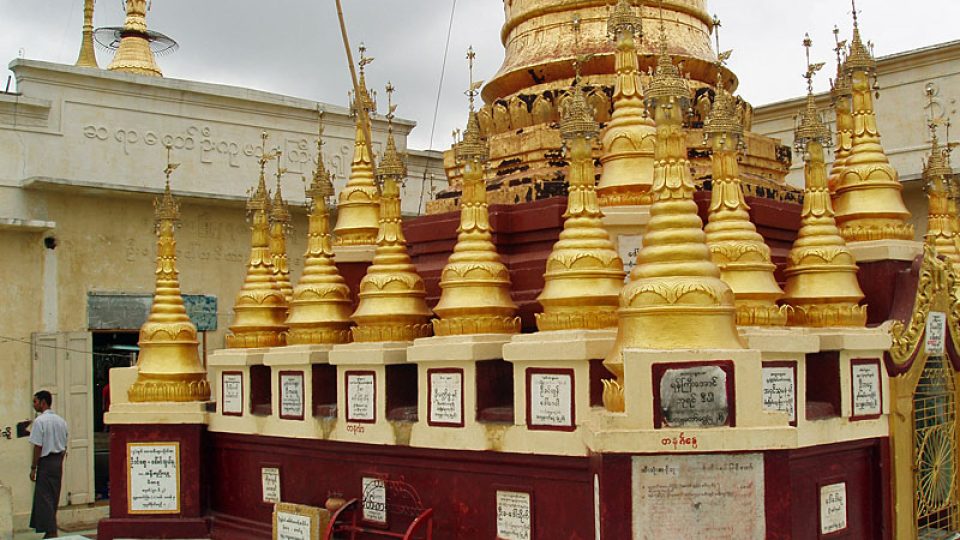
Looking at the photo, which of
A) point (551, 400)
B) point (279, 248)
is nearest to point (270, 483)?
point (279, 248)

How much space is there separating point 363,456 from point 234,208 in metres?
10.3

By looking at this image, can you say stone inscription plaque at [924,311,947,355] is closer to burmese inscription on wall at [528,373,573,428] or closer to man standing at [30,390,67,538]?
burmese inscription on wall at [528,373,573,428]

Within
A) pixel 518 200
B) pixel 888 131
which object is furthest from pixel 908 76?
pixel 518 200

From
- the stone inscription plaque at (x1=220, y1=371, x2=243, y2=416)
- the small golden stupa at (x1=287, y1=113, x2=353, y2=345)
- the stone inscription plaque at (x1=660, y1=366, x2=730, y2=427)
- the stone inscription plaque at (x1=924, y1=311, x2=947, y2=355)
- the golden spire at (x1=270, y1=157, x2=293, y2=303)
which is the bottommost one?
the stone inscription plaque at (x1=220, y1=371, x2=243, y2=416)

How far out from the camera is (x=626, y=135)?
9.15 metres

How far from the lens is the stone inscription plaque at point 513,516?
7.84 metres

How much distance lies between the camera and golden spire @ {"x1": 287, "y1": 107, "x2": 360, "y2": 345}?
10203 mm

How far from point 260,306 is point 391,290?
2391 mm

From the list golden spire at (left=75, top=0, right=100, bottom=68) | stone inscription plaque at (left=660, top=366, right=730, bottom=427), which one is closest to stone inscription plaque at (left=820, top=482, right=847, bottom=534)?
stone inscription plaque at (left=660, top=366, right=730, bottom=427)

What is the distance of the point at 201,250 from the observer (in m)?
18.3

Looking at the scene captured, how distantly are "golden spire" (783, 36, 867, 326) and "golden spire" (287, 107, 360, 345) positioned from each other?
416 centimetres

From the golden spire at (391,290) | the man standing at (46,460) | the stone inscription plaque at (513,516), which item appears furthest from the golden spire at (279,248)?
the stone inscription plaque at (513,516)

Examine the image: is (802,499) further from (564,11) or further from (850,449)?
(564,11)

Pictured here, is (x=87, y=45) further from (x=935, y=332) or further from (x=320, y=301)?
(x=935, y=332)
